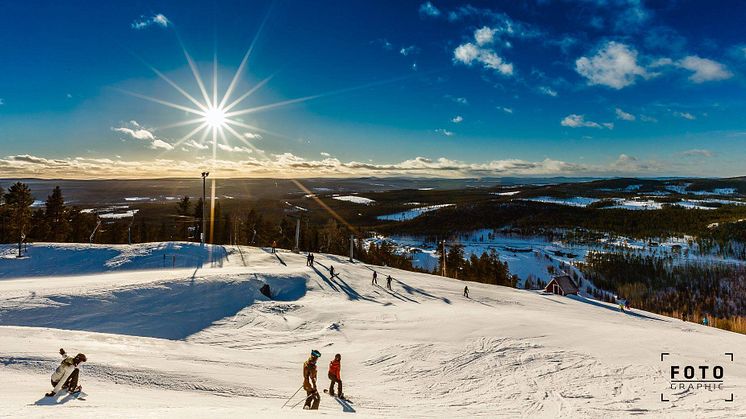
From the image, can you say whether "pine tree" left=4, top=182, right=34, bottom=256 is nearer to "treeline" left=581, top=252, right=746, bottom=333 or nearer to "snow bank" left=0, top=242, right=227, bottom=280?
"snow bank" left=0, top=242, right=227, bottom=280

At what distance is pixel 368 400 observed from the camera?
483 inches

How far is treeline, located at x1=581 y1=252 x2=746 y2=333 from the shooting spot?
403ft

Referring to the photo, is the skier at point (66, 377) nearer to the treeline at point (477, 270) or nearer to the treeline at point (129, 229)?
the treeline at point (129, 229)

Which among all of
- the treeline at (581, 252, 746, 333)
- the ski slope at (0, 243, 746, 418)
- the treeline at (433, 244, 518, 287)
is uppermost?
the ski slope at (0, 243, 746, 418)

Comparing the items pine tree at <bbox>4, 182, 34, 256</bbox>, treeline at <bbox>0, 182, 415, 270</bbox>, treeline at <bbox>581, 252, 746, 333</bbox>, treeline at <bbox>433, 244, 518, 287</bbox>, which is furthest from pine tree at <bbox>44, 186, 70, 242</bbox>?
treeline at <bbox>581, 252, 746, 333</bbox>

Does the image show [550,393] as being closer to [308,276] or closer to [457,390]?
[457,390]

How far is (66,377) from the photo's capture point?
33.2 ft

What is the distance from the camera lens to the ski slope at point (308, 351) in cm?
1112

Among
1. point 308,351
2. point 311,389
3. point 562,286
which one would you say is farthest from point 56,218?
point 562,286

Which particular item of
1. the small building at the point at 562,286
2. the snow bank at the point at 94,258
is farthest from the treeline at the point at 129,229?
the small building at the point at 562,286

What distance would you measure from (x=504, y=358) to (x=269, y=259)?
98.3 ft

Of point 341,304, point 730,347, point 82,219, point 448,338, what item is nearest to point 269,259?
point 341,304

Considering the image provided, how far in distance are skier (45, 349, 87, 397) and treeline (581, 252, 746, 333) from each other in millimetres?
133714

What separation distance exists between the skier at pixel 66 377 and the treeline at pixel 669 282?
134 metres
